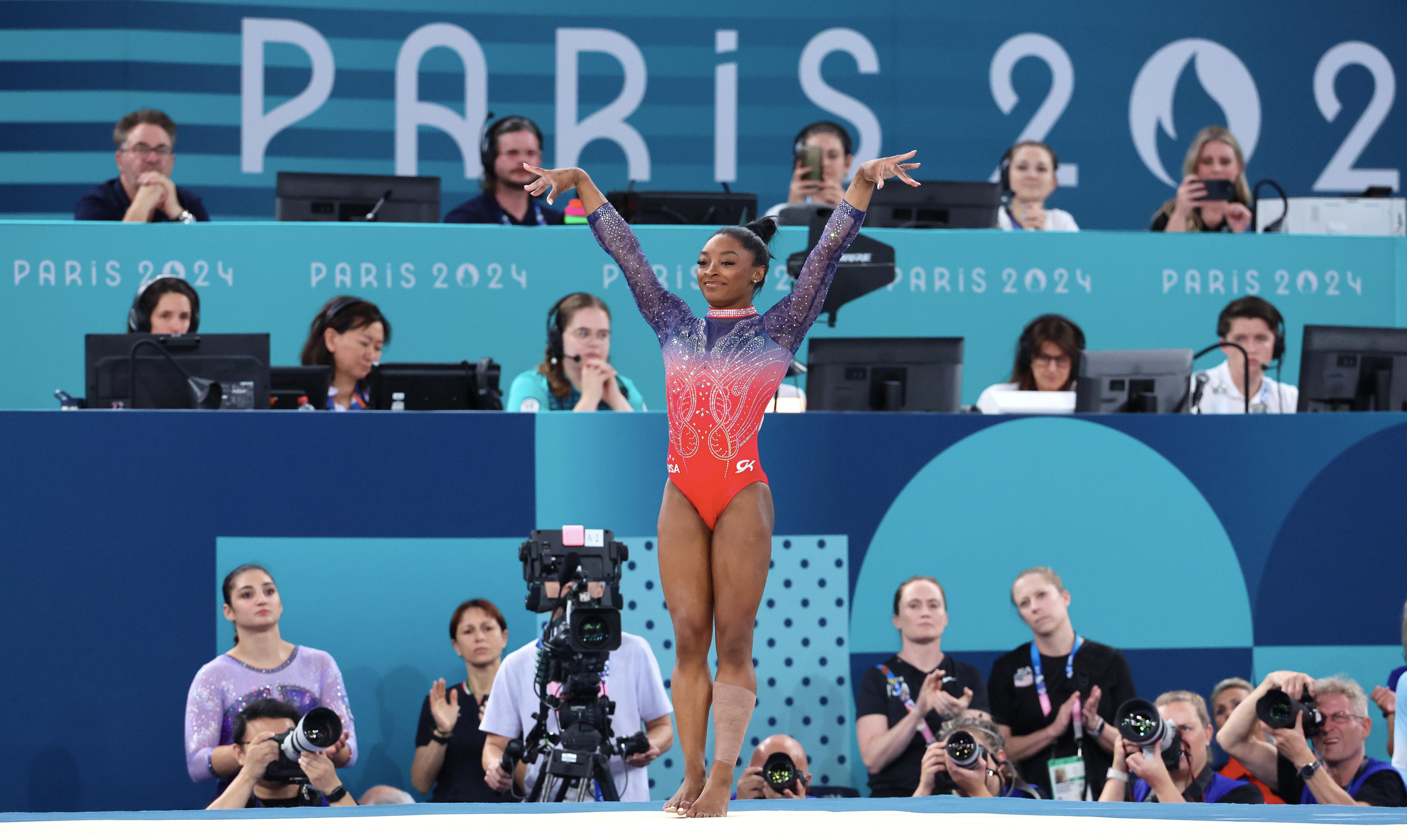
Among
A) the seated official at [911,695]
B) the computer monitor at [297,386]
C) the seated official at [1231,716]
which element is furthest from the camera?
the computer monitor at [297,386]

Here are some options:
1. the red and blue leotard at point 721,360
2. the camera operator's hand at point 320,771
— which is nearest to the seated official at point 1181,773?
the red and blue leotard at point 721,360

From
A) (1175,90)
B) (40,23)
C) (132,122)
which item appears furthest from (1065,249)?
(40,23)

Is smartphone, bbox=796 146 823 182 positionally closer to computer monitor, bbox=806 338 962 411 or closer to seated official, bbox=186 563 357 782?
computer monitor, bbox=806 338 962 411

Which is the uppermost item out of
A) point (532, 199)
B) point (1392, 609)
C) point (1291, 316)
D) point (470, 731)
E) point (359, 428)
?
point (532, 199)

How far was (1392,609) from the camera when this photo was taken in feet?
18.5

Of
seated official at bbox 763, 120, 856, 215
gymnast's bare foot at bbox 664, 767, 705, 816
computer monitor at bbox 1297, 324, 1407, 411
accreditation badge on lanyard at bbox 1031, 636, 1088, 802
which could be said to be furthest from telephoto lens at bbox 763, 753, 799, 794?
seated official at bbox 763, 120, 856, 215

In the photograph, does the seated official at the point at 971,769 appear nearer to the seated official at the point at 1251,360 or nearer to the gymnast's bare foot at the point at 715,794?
the gymnast's bare foot at the point at 715,794

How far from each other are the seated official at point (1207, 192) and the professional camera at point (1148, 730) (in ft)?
12.3

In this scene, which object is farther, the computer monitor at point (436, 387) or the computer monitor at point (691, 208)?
the computer monitor at point (691, 208)

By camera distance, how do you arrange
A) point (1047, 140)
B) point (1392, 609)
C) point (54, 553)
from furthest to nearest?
point (1047, 140) → point (1392, 609) → point (54, 553)

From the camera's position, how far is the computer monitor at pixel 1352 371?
608 centimetres

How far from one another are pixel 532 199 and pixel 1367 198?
15.0 feet

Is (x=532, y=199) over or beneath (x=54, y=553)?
over

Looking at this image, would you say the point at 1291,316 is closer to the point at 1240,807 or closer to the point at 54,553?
the point at 1240,807
